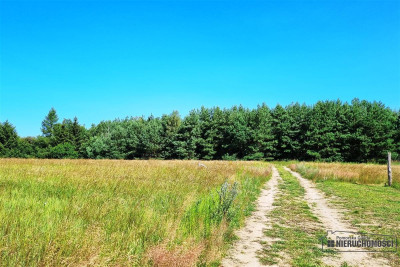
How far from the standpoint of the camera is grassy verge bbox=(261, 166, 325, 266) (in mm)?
4277

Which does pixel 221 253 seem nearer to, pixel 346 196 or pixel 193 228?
pixel 193 228

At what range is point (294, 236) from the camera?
5438 mm

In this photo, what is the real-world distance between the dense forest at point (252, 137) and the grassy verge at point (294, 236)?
1711 inches

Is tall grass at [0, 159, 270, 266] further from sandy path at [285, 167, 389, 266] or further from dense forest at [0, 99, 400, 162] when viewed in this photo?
dense forest at [0, 99, 400, 162]

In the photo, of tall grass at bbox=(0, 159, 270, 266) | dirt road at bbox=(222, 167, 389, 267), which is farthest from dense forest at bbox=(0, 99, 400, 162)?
tall grass at bbox=(0, 159, 270, 266)

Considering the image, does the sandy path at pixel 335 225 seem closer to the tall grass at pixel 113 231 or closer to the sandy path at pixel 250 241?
the sandy path at pixel 250 241

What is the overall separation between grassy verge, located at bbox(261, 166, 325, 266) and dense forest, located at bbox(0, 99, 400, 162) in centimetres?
4345

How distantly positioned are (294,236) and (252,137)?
48.9m

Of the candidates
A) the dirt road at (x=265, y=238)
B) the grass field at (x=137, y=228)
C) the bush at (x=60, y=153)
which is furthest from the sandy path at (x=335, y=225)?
the bush at (x=60, y=153)

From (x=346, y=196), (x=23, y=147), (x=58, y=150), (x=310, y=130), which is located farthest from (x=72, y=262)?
(x=23, y=147)

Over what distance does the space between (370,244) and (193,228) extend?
396cm

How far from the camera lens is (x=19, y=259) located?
8.66ft

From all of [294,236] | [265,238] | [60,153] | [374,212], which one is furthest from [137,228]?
[60,153]

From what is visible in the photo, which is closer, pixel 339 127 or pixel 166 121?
pixel 339 127
